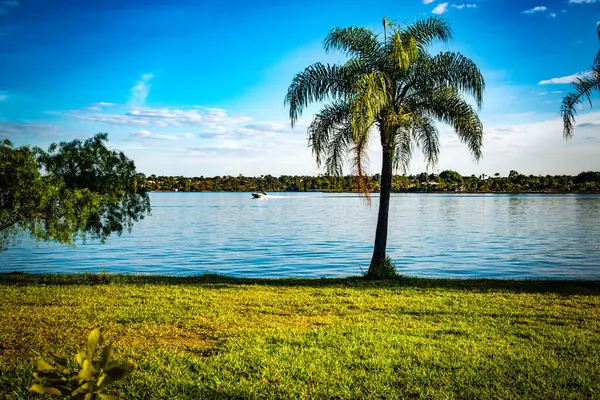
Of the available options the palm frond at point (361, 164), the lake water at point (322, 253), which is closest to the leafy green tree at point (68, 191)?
the lake water at point (322, 253)

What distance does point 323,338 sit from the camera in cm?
768

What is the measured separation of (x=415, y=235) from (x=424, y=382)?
36.1 metres

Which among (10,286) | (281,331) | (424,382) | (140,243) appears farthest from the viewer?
(140,243)

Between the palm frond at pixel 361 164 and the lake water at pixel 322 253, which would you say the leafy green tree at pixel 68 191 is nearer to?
the lake water at pixel 322 253

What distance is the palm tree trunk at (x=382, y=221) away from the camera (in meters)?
15.6

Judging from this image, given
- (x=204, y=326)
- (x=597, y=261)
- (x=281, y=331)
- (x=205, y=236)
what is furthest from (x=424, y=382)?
(x=205, y=236)

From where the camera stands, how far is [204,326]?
28.4ft

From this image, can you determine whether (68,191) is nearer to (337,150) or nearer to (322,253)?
(337,150)

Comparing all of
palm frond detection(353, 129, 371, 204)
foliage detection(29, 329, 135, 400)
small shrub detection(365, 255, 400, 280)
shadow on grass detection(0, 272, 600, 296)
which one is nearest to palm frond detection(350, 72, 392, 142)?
palm frond detection(353, 129, 371, 204)

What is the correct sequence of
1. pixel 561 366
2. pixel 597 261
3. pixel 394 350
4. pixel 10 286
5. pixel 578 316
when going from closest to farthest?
pixel 561 366, pixel 394 350, pixel 578 316, pixel 10 286, pixel 597 261

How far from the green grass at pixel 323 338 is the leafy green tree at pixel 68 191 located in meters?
2.36

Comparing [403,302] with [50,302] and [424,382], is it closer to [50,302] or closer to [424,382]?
[424,382]

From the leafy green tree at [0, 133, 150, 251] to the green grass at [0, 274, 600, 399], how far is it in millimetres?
2356

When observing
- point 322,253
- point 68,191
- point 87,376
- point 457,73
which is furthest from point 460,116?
point 322,253
